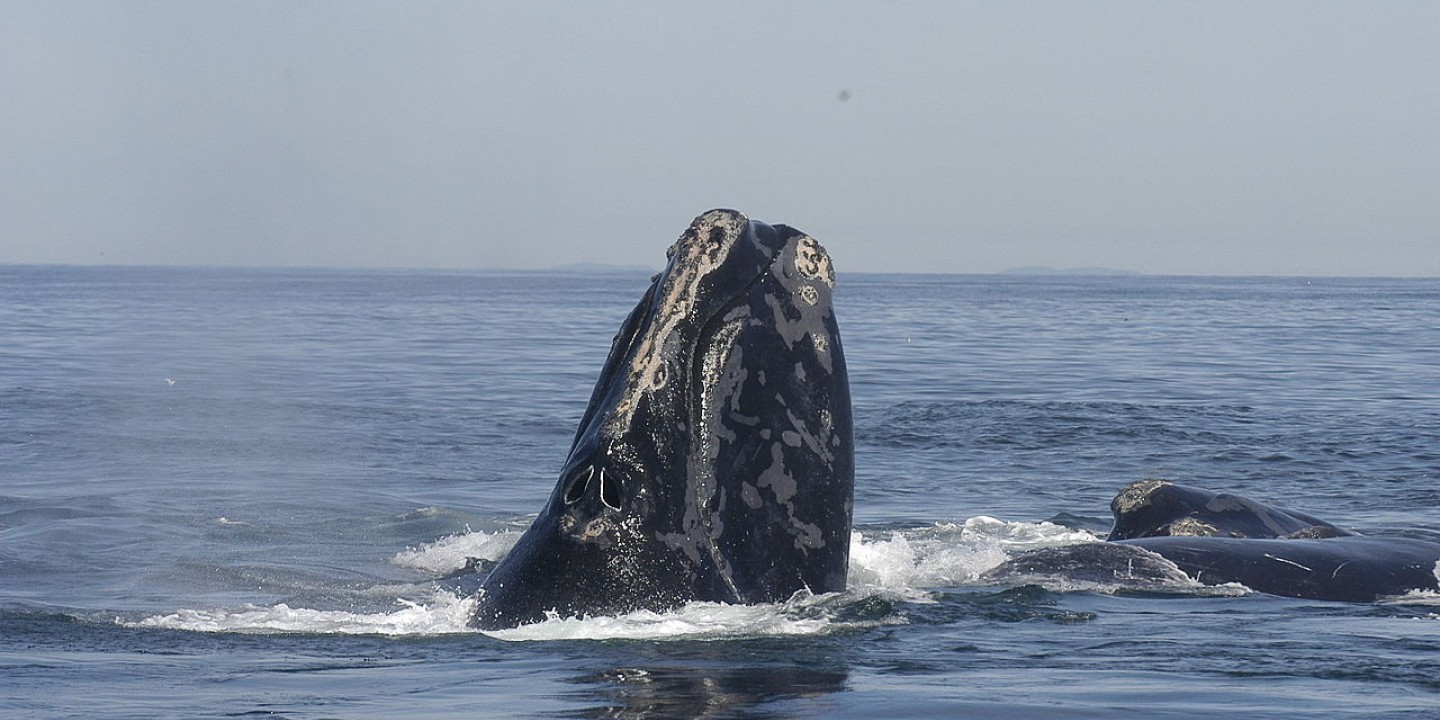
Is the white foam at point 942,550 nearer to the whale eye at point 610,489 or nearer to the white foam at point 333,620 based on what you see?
the white foam at point 333,620

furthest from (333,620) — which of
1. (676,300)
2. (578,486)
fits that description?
(676,300)

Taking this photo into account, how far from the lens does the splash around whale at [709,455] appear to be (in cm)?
637

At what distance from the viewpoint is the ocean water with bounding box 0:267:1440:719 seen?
6391 millimetres

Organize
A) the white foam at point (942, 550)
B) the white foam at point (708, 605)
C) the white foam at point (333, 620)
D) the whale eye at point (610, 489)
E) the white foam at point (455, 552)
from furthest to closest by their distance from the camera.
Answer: the white foam at point (455, 552), the white foam at point (942, 550), the white foam at point (333, 620), the white foam at point (708, 605), the whale eye at point (610, 489)

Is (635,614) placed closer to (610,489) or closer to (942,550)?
(610,489)

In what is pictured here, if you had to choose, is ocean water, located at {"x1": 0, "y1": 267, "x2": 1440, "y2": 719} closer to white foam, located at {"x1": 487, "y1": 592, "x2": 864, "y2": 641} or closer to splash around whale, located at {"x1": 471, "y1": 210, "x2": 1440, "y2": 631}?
white foam, located at {"x1": 487, "y1": 592, "x2": 864, "y2": 641}

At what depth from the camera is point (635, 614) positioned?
252 inches

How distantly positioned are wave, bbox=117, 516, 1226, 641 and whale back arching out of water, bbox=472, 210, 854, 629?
72 mm

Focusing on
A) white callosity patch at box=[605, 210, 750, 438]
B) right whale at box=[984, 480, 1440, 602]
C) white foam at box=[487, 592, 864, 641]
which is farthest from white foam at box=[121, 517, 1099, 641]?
white callosity patch at box=[605, 210, 750, 438]

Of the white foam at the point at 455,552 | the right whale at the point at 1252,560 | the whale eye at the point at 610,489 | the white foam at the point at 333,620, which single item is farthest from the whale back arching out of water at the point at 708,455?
the white foam at the point at 455,552

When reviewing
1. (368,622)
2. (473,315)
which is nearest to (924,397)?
(368,622)

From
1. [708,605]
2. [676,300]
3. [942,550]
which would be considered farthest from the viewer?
[942,550]

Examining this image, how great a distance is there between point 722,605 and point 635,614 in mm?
312

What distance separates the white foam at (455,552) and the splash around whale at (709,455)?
11.1ft
